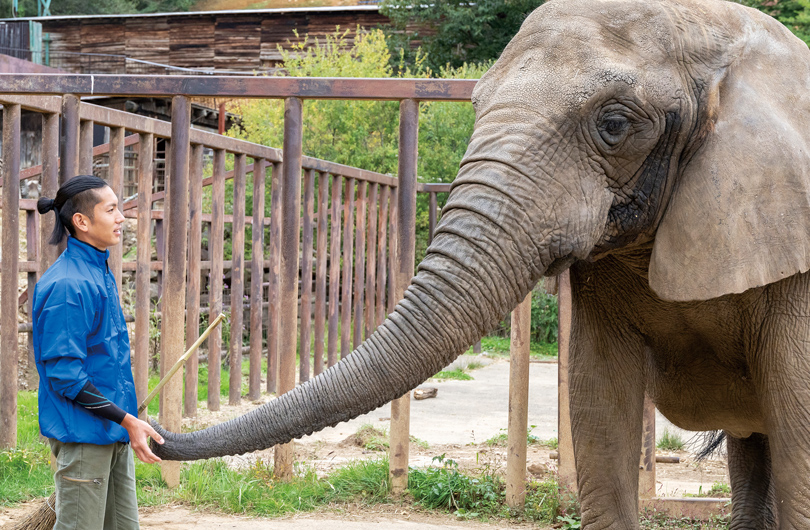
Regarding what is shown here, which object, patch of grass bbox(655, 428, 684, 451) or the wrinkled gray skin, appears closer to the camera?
the wrinkled gray skin

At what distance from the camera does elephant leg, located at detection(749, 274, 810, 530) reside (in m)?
2.96

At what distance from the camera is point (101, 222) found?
10.9 feet

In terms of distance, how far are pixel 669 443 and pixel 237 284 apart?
4.19 m

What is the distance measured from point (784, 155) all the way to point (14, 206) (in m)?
4.76

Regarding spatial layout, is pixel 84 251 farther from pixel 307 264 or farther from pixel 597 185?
pixel 307 264

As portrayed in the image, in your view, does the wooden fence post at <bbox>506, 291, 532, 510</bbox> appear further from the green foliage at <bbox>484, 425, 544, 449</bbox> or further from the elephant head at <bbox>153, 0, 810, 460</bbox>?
the green foliage at <bbox>484, 425, 544, 449</bbox>

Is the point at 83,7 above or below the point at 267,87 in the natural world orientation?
above

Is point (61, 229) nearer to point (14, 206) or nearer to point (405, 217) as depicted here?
point (405, 217)

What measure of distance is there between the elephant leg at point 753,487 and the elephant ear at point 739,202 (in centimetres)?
186

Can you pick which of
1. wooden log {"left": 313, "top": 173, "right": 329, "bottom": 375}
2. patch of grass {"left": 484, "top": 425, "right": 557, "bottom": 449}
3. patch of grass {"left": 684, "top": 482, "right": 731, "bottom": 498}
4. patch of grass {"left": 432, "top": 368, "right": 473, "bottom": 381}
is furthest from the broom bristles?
patch of grass {"left": 432, "top": 368, "right": 473, "bottom": 381}

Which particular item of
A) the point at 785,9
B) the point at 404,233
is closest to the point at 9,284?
the point at 404,233

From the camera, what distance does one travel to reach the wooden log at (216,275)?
798 cm

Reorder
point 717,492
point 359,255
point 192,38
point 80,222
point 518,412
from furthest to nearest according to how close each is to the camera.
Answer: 1. point 192,38
2. point 359,255
3. point 717,492
4. point 518,412
5. point 80,222

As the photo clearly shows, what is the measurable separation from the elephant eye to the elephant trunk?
0.36m
